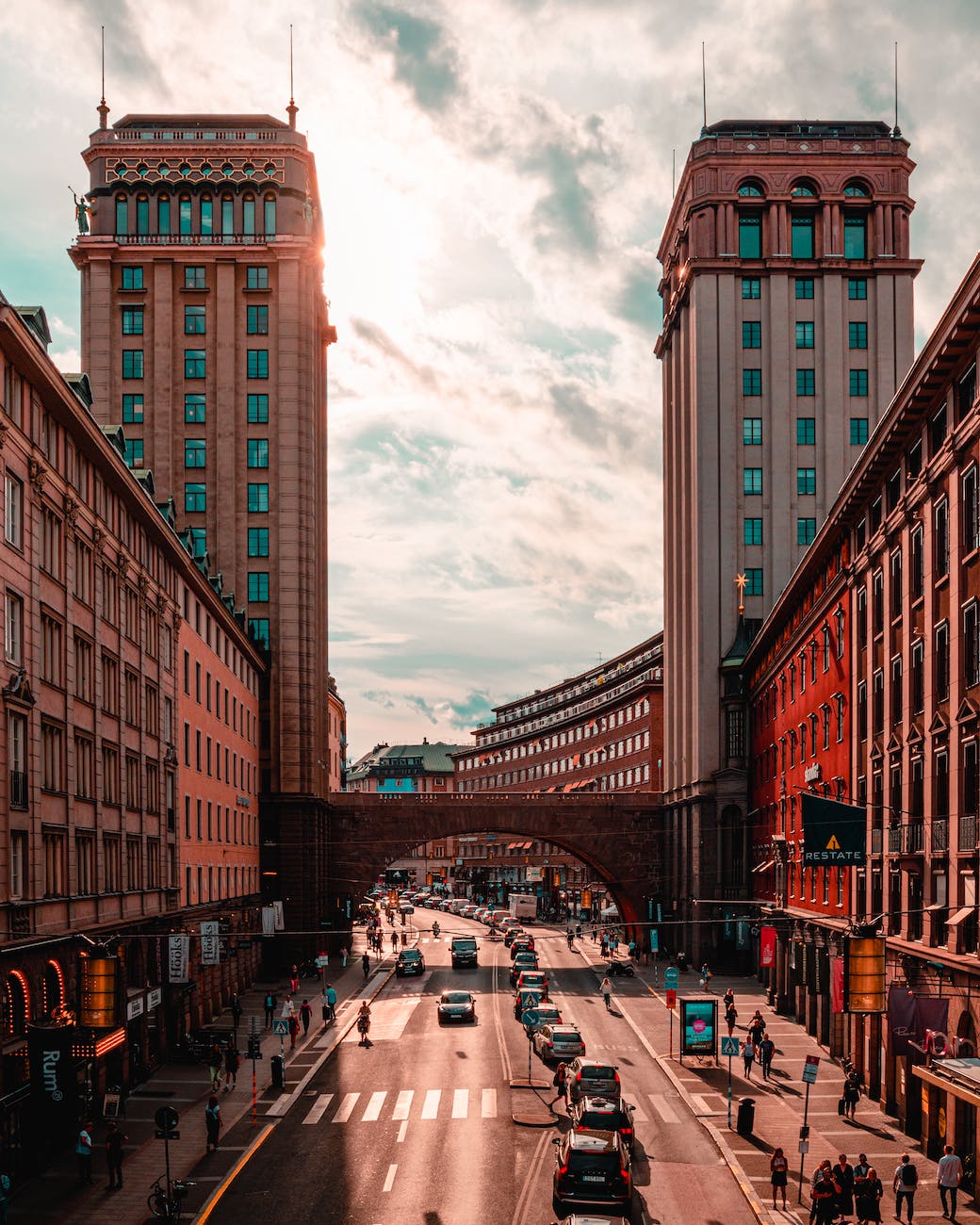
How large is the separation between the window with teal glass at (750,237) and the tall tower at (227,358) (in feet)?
105

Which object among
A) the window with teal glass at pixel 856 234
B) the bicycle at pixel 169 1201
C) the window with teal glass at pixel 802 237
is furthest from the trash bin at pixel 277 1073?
the window with teal glass at pixel 856 234

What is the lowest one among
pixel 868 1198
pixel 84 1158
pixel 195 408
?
pixel 84 1158

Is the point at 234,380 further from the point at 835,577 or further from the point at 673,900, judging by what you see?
the point at 835,577

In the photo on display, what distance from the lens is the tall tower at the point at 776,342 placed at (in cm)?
10256

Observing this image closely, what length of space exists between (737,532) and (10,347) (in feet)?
225

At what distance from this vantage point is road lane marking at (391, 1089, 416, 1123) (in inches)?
1873

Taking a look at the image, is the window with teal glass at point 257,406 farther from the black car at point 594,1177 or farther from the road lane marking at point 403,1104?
the black car at point 594,1177

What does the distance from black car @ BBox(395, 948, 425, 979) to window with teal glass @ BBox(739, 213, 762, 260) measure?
55.3 metres

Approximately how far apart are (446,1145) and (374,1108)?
6.90 metres

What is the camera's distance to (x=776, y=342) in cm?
10388

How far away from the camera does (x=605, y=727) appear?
164125mm

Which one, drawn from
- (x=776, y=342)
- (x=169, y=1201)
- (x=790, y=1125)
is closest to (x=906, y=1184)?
(x=790, y=1125)

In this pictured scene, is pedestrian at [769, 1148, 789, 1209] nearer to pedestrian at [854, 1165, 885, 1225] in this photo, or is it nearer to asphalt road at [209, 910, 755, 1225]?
asphalt road at [209, 910, 755, 1225]

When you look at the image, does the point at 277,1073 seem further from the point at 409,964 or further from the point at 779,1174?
the point at 409,964
